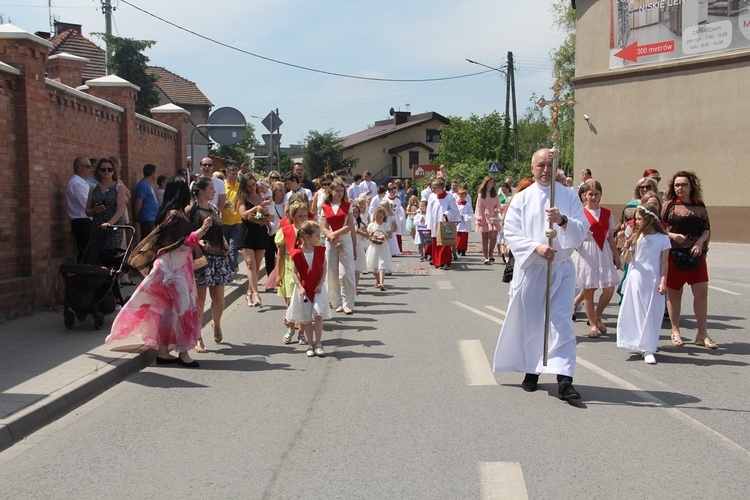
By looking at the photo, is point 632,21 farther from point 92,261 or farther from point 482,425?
point 482,425

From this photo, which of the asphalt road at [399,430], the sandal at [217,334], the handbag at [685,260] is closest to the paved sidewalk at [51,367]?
the asphalt road at [399,430]

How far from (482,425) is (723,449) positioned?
160cm

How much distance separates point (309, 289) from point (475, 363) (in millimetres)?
1913

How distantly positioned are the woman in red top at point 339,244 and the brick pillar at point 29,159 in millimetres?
3730

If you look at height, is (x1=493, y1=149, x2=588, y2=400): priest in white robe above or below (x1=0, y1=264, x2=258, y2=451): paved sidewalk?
above

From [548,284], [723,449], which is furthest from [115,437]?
[723,449]

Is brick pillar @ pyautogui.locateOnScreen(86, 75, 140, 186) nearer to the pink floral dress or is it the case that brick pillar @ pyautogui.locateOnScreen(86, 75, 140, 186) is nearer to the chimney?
the pink floral dress

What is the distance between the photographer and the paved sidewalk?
6227mm

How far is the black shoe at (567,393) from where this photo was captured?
260 inches

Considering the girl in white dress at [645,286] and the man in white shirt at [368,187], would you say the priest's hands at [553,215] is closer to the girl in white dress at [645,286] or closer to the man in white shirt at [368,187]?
the girl in white dress at [645,286]

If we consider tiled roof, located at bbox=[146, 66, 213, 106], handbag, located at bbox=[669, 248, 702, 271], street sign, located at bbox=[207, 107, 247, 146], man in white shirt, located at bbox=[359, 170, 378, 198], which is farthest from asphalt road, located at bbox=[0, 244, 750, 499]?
tiled roof, located at bbox=[146, 66, 213, 106]

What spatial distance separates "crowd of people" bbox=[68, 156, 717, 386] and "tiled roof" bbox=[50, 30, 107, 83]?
93.9ft

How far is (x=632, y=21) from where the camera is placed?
1083 inches

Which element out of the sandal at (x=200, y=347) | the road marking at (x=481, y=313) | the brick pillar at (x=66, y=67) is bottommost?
the sandal at (x=200, y=347)
